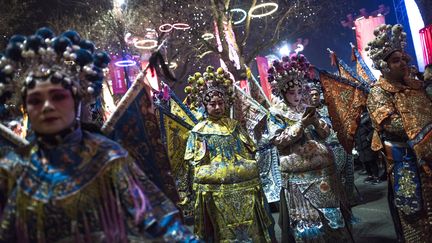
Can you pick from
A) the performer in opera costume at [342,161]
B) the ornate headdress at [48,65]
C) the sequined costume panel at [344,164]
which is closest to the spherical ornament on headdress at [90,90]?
the ornate headdress at [48,65]

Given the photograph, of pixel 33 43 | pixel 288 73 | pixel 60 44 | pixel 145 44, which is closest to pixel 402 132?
pixel 288 73

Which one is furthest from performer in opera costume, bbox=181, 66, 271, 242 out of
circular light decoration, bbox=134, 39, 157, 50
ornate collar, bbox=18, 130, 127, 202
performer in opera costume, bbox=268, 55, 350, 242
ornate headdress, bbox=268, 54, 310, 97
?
circular light decoration, bbox=134, 39, 157, 50

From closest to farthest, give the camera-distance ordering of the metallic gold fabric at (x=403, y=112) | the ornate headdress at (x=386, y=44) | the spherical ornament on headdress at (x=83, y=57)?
the spherical ornament on headdress at (x=83, y=57)
the metallic gold fabric at (x=403, y=112)
the ornate headdress at (x=386, y=44)

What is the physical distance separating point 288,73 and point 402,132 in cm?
157

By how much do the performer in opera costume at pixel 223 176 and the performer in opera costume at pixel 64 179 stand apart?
2.91m

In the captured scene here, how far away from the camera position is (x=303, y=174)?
5.31 m

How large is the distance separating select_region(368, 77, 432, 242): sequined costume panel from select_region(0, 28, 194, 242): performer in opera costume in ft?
10.1

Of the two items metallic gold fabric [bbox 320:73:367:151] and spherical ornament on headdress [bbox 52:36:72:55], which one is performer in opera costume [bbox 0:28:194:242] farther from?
metallic gold fabric [bbox 320:73:367:151]

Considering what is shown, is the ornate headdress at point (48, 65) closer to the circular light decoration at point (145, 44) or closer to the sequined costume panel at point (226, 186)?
the sequined costume panel at point (226, 186)

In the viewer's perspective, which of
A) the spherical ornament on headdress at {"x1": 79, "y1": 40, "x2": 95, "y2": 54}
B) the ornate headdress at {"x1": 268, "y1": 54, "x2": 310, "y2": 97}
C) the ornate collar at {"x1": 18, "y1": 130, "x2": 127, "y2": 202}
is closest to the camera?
the ornate collar at {"x1": 18, "y1": 130, "x2": 127, "y2": 202}

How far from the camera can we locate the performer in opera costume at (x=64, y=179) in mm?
2271

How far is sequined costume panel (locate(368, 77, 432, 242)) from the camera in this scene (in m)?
4.53

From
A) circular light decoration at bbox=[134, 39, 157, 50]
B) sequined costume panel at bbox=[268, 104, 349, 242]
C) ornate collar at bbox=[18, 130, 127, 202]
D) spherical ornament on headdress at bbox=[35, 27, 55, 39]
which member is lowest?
sequined costume panel at bbox=[268, 104, 349, 242]

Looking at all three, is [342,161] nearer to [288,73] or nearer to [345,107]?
[345,107]
